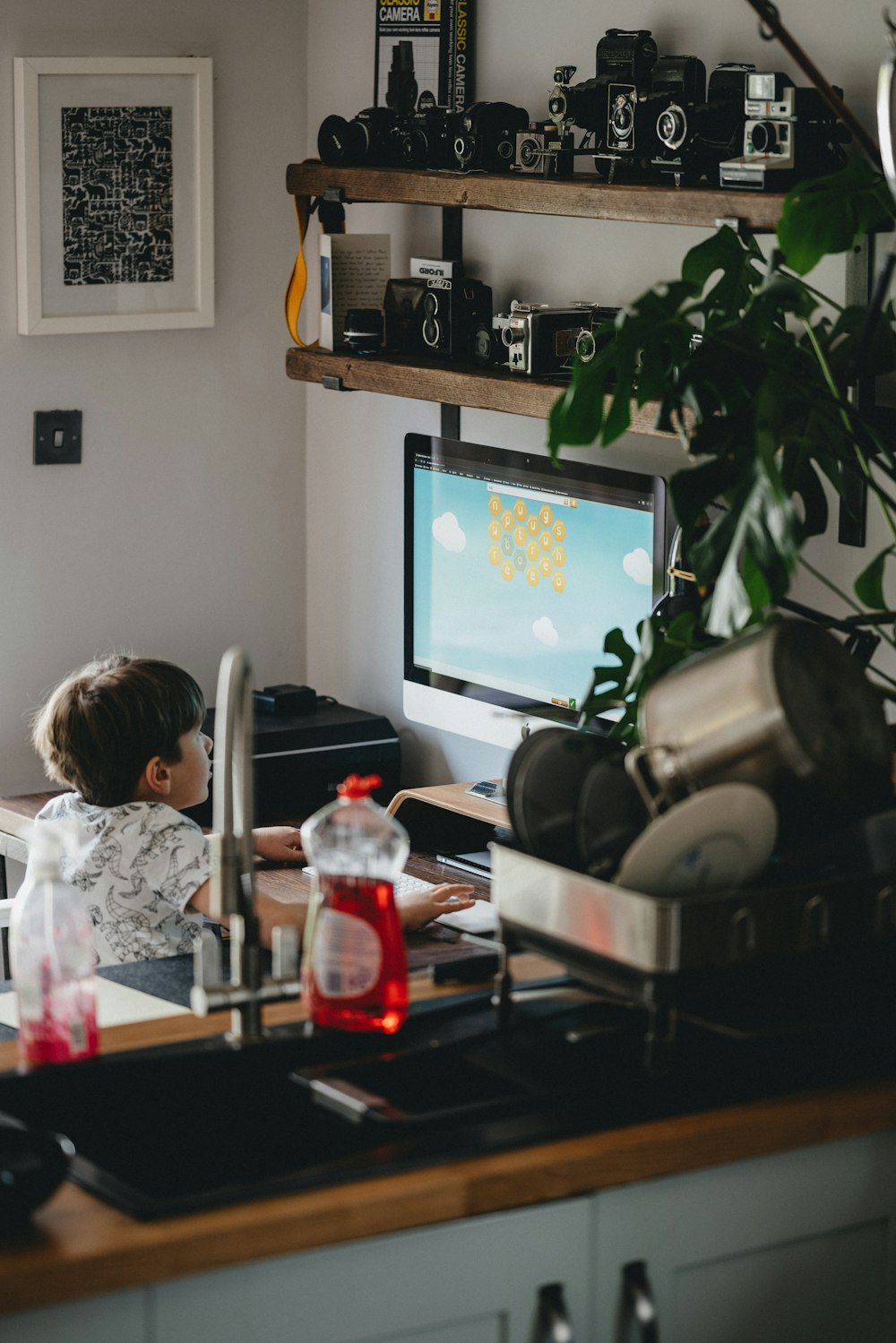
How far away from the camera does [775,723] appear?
59.1 inches

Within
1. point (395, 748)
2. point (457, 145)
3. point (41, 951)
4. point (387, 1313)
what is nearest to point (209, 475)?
point (395, 748)

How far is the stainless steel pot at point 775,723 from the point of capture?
1511 mm

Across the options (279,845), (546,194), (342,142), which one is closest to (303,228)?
(342,142)

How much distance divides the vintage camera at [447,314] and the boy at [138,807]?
2.85ft

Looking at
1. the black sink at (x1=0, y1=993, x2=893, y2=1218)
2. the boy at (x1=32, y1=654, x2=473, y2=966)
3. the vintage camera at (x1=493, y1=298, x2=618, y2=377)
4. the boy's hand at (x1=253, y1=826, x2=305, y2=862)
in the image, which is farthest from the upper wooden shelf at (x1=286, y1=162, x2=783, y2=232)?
the black sink at (x1=0, y1=993, x2=893, y2=1218)

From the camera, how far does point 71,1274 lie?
1.25m

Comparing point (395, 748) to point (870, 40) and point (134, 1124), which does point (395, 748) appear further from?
point (134, 1124)

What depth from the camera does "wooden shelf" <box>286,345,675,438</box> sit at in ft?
9.18

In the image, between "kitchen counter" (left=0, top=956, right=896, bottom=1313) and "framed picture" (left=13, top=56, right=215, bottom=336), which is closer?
"kitchen counter" (left=0, top=956, right=896, bottom=1313)

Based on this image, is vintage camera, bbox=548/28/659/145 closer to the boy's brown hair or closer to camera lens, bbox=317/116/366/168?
camera lens, bbox=317/116/366/168

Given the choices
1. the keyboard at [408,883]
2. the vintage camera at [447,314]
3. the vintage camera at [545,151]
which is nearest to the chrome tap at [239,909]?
the keyboard at [408,883]

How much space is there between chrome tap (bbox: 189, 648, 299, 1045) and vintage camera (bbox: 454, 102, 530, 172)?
157cm

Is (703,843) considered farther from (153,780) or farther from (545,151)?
(545,151)

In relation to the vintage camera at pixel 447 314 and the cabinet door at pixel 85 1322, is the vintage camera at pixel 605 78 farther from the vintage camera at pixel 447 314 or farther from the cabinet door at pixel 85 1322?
the cabinet door at pixel 85 1322
